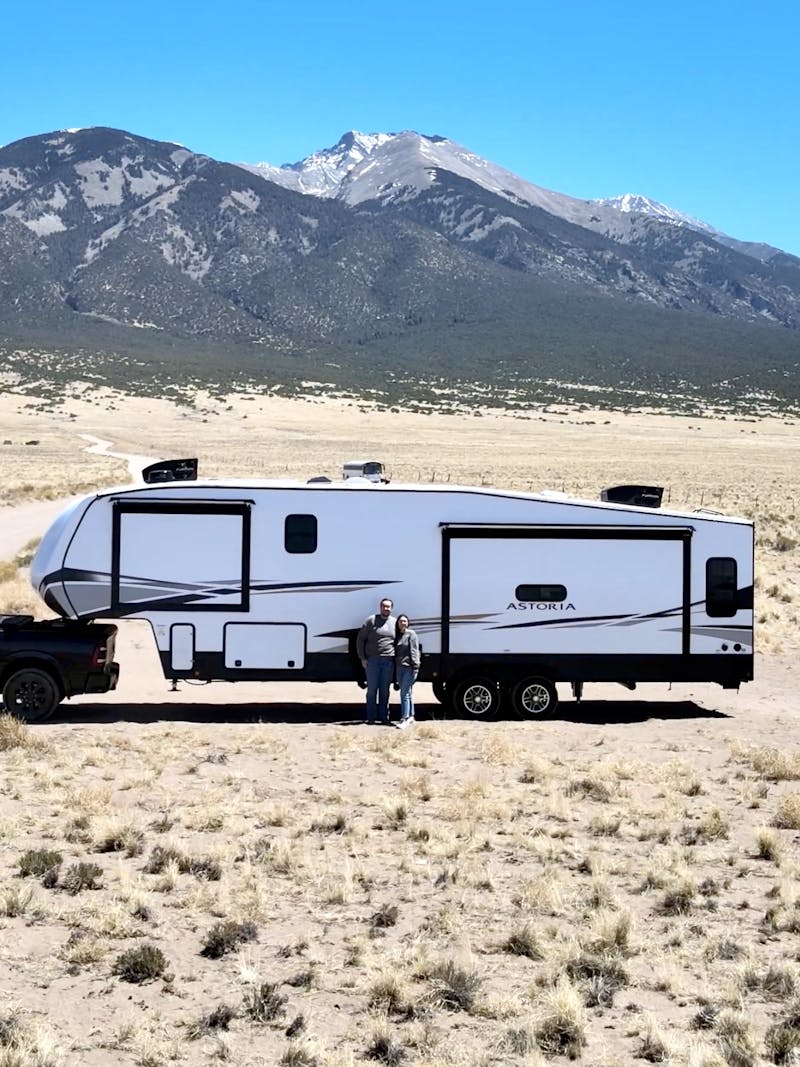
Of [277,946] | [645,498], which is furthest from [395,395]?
[277,946]

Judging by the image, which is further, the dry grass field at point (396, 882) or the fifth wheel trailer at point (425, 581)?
the fifth wheel trailer at point (425, 581)

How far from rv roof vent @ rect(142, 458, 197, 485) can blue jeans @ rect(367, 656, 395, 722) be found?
380 centimetres

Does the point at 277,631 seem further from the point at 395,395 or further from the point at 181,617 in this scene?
the point at 395,395

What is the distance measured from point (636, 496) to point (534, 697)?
10.2ft

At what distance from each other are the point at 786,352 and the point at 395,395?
75115 millimetres

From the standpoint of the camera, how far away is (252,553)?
16.0m

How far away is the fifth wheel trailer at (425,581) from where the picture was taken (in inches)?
629

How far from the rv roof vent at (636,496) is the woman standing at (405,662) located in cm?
369

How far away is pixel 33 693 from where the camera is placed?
15.7 metres

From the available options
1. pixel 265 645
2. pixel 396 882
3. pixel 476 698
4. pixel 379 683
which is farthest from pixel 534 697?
pixel 396 882

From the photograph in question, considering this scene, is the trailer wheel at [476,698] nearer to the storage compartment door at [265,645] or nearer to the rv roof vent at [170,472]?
the storage compartment door at [265,645]

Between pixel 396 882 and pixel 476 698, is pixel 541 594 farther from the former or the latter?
pixel 396 882

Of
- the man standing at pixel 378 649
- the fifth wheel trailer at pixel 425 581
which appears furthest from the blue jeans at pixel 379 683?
the fifth wheel trailer at pixel 425 581

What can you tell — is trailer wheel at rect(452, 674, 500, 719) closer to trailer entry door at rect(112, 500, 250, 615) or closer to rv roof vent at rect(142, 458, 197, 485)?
trailer entry door at rect(112, 500, 250, 615)
